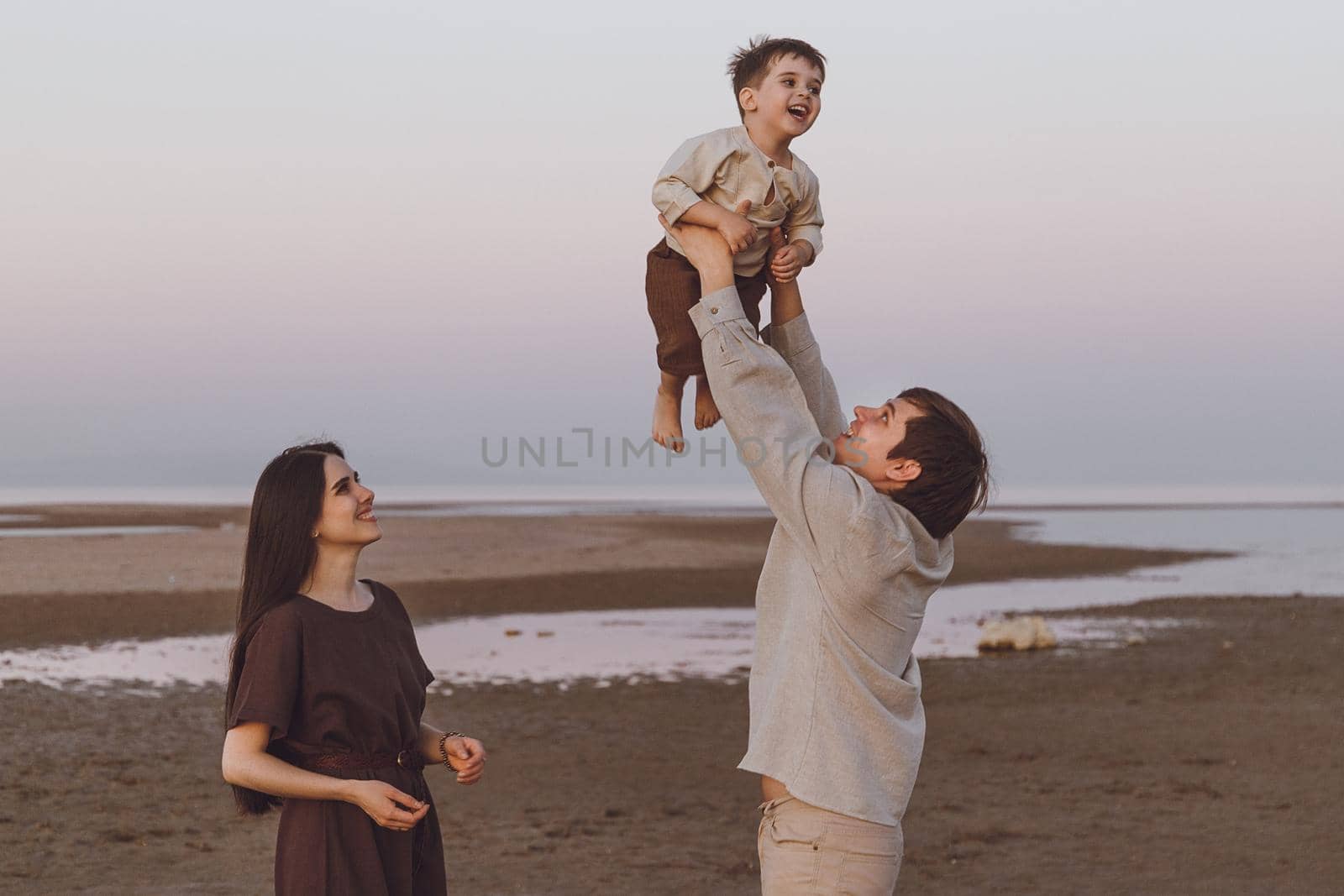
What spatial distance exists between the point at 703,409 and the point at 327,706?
1.31 meters

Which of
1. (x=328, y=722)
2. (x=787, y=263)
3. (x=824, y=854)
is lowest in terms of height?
(x=824, y=854)

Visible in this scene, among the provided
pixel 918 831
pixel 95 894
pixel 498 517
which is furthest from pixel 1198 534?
pixel 95 894

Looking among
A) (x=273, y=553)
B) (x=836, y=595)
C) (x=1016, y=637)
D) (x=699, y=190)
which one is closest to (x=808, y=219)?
(x=699, y=190)

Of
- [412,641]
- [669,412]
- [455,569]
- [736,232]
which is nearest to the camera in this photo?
[736,232]

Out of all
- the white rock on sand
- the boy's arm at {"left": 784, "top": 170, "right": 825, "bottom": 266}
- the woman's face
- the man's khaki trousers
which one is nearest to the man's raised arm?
the boy's arm at {"left": 784, "top": 170, "right": 825, "bottom": 266}

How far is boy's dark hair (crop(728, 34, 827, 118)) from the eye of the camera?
12.1 ft

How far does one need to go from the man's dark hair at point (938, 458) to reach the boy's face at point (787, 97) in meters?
0.94

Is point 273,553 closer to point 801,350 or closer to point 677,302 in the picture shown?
point 677,302

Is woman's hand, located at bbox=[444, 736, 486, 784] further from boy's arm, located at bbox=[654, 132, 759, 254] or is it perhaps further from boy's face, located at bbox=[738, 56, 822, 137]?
boy's face, located at bbox=[738, 56, 822, 137]

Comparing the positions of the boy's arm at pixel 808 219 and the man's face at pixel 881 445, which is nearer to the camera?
the man's face at pixel 881 445

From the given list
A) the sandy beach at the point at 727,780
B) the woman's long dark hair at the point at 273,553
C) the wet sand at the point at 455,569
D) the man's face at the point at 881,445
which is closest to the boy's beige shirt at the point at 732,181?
the man's face at the point at 881,445

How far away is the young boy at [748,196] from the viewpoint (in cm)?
339

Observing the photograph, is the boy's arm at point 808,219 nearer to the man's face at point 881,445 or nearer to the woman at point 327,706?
the man's face at point 881,445

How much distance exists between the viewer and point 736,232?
128 inches
